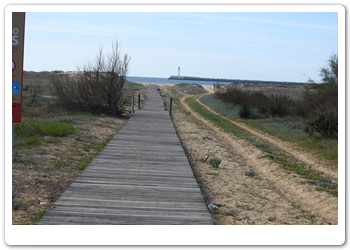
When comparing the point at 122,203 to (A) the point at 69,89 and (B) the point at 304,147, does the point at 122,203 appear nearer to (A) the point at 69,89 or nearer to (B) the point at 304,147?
(B) the point at 304,147

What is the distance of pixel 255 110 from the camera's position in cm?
2012

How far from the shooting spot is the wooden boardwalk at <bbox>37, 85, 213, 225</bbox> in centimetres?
387

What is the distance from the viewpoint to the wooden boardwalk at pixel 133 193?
3.87m

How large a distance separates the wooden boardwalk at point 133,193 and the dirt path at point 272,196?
0.58 m

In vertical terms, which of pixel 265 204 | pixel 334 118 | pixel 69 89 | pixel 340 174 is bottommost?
pixel 265 204

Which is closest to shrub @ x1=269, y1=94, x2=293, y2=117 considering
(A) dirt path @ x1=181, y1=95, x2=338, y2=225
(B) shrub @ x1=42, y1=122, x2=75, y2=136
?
(A) dirt path @ x1=181, y1=95, x2=338, y2=225

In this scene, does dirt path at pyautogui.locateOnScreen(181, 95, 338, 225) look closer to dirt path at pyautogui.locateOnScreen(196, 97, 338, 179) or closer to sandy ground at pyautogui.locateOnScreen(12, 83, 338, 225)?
sandy ground at pyautogui.locateOnScreen(12, 83, 338, 225)

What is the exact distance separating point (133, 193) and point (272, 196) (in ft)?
8.34

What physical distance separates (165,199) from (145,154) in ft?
9.52

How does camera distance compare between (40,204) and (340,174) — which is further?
(40,204)

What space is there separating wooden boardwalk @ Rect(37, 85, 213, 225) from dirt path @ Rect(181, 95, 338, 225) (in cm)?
58

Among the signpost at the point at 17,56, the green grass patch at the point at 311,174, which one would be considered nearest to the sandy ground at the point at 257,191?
the green grass patch at the point at 311,174

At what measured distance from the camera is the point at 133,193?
4.79m

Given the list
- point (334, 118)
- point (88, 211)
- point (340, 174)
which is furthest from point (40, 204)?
point (334, 118)
